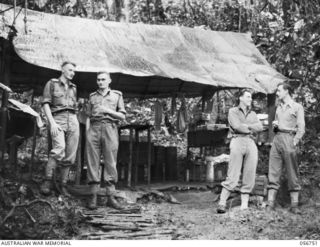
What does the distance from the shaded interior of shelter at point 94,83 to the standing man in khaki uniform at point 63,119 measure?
A: 1.20 meters

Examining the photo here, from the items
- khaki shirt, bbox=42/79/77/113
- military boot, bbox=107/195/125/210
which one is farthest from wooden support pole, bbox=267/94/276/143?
khaki shirt, bbox=42/79/77/113

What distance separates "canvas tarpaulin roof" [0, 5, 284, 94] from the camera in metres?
7.91

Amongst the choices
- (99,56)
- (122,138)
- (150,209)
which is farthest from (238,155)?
(122,138)

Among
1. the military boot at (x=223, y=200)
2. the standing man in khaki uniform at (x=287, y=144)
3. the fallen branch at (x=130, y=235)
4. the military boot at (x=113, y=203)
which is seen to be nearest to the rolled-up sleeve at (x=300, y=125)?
the standing man in khaki uniform at (x=287, y=144)

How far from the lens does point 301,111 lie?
714cm

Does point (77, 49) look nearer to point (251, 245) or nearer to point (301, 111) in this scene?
point (301, 111)

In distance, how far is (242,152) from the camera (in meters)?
6.95

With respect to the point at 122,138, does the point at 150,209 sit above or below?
below

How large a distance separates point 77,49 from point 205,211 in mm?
2978

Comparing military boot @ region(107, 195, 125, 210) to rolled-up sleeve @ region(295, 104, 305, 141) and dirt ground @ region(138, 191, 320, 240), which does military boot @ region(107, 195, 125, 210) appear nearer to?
dirt ground @ region(138, 191, 320, 240)

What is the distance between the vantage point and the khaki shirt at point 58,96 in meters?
6.86

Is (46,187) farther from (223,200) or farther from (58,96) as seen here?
(223,200)

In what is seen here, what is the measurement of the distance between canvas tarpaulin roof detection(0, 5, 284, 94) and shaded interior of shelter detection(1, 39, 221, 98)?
0.19ft

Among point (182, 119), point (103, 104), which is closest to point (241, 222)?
point (103, 104)
